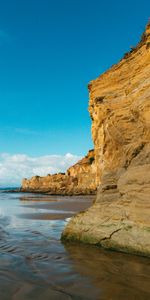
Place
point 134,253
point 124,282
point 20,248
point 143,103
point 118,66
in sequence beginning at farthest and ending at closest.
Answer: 1. point 118,66
2. point 143,103
3. point 20,248
4. point 134,253
5. point 124,282

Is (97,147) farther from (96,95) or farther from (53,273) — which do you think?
(53,273)

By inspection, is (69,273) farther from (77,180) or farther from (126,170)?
(77,180)

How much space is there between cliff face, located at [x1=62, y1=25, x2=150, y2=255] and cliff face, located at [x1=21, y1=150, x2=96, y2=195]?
47810mm

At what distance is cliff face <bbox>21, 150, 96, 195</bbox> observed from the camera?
66.6 meters

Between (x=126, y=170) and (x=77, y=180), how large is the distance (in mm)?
62630

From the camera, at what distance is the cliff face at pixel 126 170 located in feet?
29.1

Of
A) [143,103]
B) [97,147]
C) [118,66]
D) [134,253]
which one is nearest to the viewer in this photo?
[134,253]

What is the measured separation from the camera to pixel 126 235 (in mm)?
8781

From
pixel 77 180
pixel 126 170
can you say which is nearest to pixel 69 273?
pixel 126 170

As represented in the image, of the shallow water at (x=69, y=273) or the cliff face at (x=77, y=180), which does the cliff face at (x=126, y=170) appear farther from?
the cliff face at (x=77, y=180)

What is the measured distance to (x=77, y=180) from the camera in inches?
2874

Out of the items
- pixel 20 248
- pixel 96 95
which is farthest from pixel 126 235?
pixel 96 95

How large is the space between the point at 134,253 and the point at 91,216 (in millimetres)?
2231

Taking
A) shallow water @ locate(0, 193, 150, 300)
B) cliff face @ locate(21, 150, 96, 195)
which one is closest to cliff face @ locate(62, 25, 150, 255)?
shallow water @ locate(0, 193, 150, 300)
